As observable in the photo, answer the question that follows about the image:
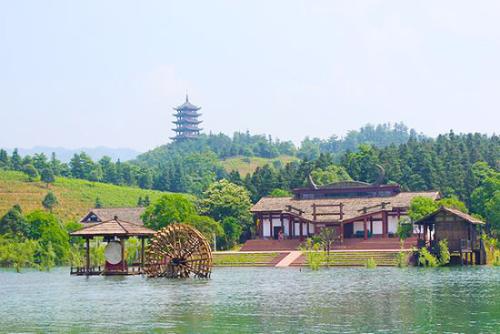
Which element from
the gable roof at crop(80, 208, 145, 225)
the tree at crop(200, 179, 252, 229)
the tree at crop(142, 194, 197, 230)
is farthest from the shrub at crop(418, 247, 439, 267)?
the gable roof at crop(80, 208, 145, 225)

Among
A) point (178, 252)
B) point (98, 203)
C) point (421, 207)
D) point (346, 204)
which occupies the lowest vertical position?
point (178, 252)

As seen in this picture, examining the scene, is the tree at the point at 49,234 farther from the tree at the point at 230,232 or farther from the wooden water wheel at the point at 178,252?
the wooden water wheel at the point at 178,252

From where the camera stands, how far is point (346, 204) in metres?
97.2

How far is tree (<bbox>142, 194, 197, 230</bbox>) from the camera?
3716 inches

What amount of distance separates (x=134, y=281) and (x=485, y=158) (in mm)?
64299

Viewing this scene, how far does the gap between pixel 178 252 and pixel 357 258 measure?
18.8 metres

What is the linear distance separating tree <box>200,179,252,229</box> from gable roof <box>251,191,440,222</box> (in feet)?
11.3

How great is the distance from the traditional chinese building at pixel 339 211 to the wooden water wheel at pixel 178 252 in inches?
1016

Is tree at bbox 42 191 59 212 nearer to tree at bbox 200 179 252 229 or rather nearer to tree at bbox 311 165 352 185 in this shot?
tree at bbox 200 179 252 229

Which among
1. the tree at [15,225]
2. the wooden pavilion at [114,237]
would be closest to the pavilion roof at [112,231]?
the wooden pavilion at [114,237]

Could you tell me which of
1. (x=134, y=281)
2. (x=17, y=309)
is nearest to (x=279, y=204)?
(x=134, y=281)

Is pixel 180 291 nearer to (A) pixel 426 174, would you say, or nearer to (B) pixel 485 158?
(A) pixel 426 174

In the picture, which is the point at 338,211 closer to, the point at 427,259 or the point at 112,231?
the point at 427,259

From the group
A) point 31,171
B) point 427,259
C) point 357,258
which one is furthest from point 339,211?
point 31,171
